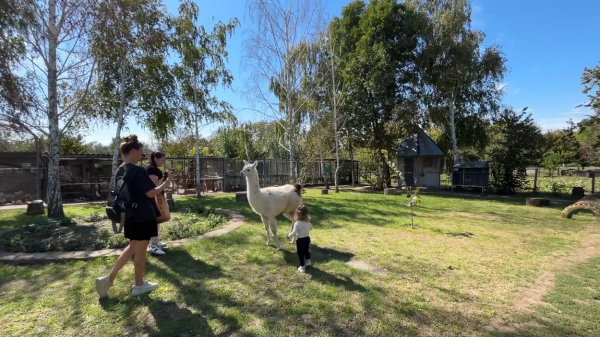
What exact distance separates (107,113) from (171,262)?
35.3 ft

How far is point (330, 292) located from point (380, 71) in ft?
61.5

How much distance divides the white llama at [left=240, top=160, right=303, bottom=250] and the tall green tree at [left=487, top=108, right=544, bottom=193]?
1650cm

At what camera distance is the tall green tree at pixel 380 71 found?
2084 centimetres

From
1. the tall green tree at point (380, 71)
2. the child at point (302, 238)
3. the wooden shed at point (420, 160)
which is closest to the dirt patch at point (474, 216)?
the child at point (302, 238)

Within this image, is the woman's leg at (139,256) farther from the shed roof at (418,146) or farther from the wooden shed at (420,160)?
the shed roof at (418,146)

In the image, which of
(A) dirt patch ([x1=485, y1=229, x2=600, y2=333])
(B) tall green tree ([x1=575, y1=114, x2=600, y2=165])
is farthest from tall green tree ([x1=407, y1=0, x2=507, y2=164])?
(A) dirt patch ([x1=485, y1=229, x2=600, y2=333])

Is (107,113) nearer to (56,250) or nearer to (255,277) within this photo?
(56,250)

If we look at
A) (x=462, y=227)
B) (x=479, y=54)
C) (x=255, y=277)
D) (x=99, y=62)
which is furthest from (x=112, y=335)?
(x=479, y=54)

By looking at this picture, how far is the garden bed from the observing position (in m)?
5.95

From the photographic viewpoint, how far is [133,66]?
12.3m

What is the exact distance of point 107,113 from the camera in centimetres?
1324

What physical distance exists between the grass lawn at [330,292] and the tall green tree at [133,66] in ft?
25.5

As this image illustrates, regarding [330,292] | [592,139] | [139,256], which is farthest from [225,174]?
[592,139]

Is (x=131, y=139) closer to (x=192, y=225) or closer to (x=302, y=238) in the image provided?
(x=302, y=238)
